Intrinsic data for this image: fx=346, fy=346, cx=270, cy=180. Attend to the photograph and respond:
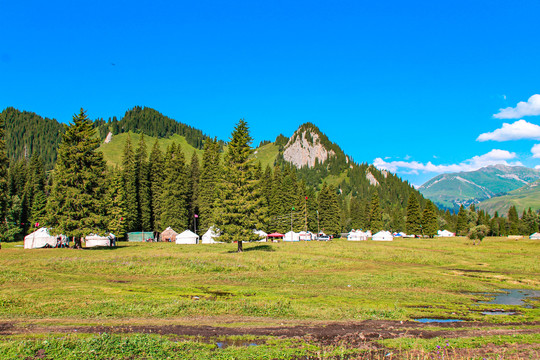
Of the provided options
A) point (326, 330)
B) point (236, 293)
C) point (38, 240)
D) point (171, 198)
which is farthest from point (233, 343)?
point (171, 198)

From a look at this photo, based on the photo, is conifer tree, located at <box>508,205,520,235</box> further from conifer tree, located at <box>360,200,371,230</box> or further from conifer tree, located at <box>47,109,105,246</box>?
conifer tree, located at <box>47,109,105,246</box>

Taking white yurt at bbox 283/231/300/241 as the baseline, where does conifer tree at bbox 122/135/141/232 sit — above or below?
above

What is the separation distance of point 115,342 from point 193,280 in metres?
17.1

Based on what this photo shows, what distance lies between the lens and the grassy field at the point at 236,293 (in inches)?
620

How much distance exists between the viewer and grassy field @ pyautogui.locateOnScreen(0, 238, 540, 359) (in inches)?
620

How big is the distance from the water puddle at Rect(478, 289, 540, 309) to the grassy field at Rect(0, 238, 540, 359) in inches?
31.7

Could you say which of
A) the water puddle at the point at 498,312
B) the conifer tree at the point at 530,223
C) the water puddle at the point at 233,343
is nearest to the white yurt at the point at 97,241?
the water puddle at the point at 233,343

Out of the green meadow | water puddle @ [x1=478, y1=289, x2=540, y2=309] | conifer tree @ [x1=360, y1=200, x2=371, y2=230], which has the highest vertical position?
conifer tree @ [x1=360, y1=200, x2=371, y2=230]

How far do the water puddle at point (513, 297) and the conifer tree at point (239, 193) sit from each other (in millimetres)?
28372

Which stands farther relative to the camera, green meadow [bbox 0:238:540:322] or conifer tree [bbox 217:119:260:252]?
conifer tree [bbox 217:119:260:252]

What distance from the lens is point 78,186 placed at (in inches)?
1873

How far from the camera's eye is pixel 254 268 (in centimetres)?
3412

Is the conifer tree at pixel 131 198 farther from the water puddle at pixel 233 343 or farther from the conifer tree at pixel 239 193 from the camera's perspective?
the water puddle at pixel 233 343

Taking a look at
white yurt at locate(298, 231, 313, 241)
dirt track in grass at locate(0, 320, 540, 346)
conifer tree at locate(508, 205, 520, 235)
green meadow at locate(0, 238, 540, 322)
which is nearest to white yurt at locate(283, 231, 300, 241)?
white yurt at locate(298, 231, 313, 241)
